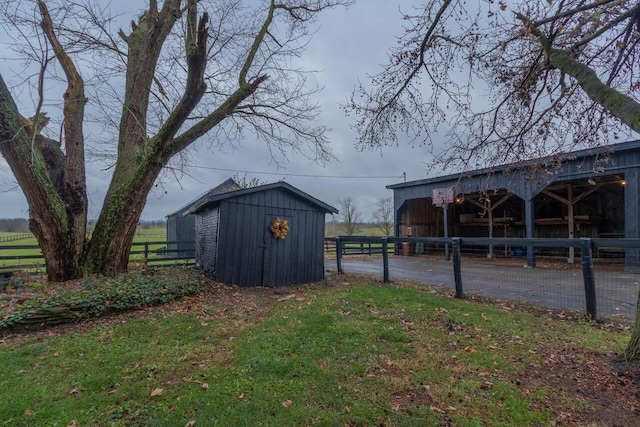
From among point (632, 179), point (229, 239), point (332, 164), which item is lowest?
point (229, 239)

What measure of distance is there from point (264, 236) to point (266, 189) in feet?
4.00

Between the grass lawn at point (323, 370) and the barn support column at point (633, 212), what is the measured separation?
260 inches

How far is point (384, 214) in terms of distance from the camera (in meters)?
32.5

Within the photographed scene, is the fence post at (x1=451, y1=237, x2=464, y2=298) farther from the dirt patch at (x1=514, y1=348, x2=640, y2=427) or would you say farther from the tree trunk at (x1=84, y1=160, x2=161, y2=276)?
the tree trunk at (x1=84, y1=160, x2=161, y2=276)

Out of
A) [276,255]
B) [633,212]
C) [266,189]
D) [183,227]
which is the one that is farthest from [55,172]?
[633,212]

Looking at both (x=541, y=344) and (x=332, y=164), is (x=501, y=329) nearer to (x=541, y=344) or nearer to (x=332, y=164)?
(x=541, y=344)

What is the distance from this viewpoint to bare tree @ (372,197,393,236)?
31803 mm

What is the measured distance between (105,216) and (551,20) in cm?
835

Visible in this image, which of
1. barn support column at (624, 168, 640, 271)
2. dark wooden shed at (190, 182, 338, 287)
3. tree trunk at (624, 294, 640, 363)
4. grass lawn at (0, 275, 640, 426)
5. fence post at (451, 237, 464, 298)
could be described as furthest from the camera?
barn support column at (624, 168, 640, 271)

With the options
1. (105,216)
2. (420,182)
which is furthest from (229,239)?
(420,182)

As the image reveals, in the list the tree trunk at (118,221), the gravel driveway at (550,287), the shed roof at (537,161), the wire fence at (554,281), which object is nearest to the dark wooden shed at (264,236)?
the wire fence at (554,281)

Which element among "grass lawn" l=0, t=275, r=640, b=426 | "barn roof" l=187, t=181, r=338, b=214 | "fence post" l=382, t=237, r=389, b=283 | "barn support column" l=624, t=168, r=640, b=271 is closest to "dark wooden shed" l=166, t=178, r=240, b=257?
"barn roof" l=187, t=181, r=338, b=214

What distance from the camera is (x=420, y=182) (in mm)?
15617

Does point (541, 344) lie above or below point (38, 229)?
below
